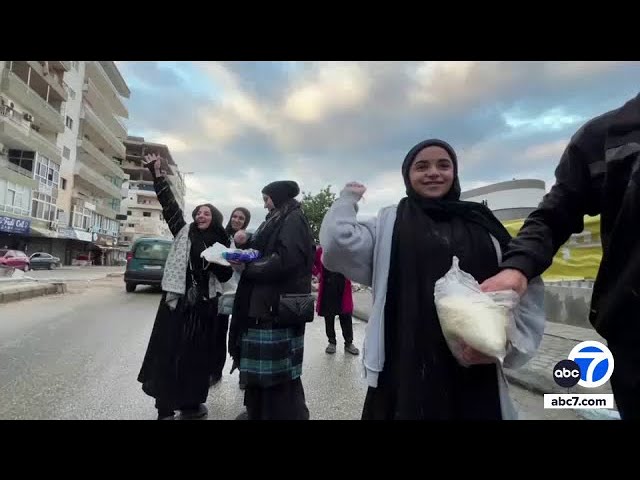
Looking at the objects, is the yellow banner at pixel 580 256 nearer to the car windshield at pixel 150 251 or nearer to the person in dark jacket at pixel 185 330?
the person in dark jacket at pixel 185 330

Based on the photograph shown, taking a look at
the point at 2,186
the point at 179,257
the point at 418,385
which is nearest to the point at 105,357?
the point at 179,257

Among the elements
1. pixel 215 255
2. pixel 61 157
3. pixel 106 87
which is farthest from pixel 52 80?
pixel 215 255

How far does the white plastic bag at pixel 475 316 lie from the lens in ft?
3.46

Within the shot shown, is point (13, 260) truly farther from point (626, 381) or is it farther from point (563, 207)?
point (626, 381)

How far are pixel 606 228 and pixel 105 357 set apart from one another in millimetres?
5119

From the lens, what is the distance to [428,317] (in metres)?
1.35

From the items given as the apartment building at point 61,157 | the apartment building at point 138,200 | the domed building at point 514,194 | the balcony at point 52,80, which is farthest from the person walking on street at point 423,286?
the apartment building at point 138,200

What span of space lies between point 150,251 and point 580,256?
11.0 meters

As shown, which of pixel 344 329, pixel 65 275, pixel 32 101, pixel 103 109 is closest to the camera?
pixel 344 329

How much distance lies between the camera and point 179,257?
2.96m

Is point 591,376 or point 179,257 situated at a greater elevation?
point 179,257

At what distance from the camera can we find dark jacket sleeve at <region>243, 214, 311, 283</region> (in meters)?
2.53
